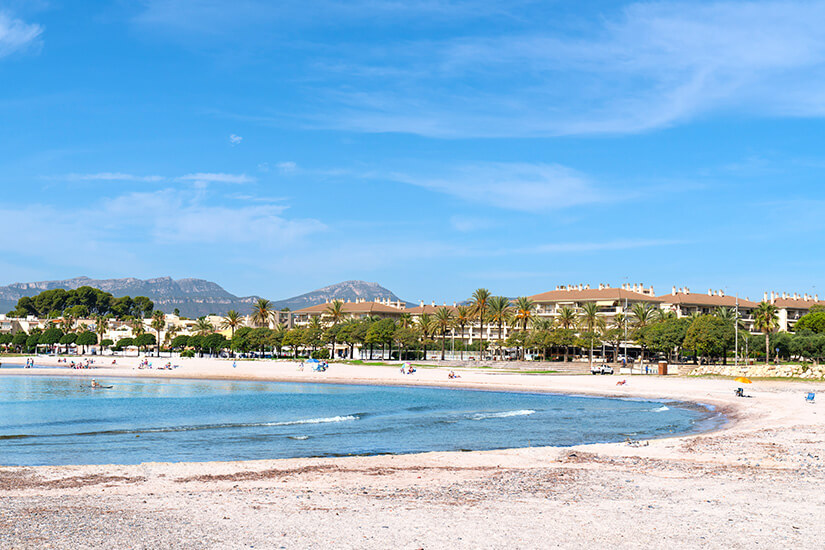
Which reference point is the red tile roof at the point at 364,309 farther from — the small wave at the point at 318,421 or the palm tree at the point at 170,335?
the small wave at the point at 318,421

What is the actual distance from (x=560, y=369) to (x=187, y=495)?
75.8 m

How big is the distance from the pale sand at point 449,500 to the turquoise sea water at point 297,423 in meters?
4.94

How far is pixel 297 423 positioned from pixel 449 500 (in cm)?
2166

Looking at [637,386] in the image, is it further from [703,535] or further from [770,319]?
[703,535]

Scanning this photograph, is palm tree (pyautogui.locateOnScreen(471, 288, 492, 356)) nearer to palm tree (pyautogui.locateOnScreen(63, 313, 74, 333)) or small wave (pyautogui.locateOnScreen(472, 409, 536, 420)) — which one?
small wave (pyautogui.locateOnScreen(472, 409, 536, 420))

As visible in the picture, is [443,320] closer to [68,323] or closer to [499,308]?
[499,308]

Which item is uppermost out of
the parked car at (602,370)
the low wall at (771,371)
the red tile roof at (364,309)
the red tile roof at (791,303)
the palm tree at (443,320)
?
the red tile roof at (791,303)

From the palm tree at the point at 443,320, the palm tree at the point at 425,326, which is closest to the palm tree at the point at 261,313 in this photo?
the palm tree at the point at 425,326

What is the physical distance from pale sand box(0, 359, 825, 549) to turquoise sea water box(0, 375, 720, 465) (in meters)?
4.94

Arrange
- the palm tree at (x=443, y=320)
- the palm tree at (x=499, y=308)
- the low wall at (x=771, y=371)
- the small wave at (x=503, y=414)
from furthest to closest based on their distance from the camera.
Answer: the palm tree at (x=443, y=320)
the palm tree at (x=499, y=308)
the low wall at (x=771, y=371)
the small wave at (x=503, y=414)

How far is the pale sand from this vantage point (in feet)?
35.1

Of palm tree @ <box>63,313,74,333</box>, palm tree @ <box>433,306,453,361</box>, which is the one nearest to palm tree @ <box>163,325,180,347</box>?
palm tree @ <box>63,313,74,333</box>

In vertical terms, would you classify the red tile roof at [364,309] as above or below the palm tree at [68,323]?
above

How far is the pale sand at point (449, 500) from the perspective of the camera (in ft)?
35.1
